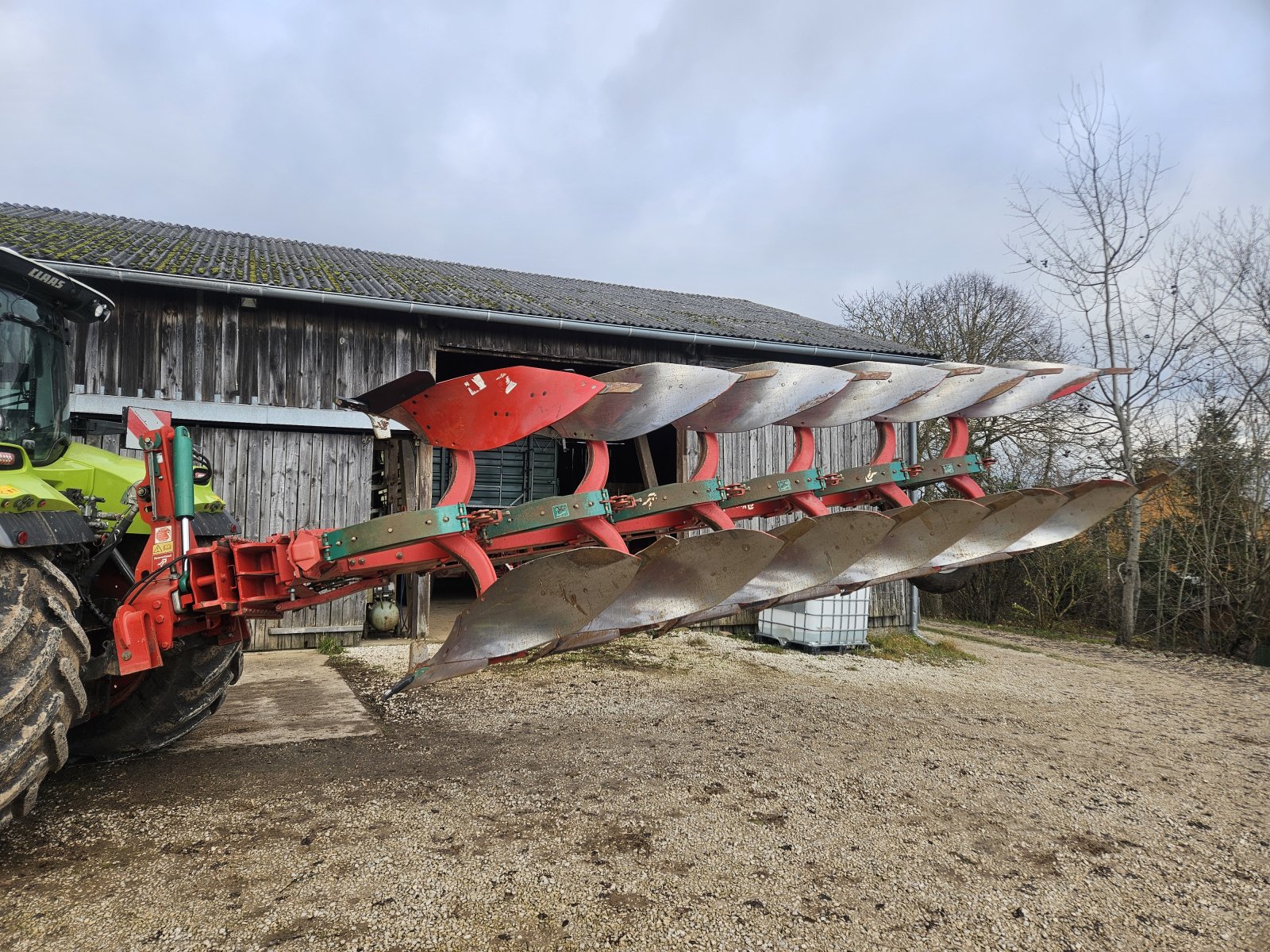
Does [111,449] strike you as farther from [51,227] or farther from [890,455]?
[890,455]

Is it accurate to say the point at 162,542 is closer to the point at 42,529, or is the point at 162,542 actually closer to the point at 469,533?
the point at 42,529

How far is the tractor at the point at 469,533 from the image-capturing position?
2.40 metres

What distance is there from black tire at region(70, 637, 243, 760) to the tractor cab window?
1049mm

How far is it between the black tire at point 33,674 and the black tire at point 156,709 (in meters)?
1.02

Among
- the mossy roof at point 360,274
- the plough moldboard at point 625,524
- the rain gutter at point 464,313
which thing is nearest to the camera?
the plough moldboard at point 625,524

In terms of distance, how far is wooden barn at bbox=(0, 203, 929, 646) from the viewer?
6.26 m

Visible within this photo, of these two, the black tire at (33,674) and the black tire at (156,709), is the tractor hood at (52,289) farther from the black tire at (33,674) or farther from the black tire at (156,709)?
the black tire at (156,709)

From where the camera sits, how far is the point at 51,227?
759 centimetres

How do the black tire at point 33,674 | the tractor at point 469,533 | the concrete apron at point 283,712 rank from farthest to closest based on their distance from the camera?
the concrete apron at point 283,712, the tractor at point 469,533, the black tire at point 33,674

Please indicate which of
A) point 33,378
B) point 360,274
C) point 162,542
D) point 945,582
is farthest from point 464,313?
point 945,582

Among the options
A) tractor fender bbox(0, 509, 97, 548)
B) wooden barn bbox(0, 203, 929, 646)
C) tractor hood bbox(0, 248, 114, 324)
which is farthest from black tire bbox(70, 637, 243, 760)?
wooden barn bbox(0, 203, 929, 646)

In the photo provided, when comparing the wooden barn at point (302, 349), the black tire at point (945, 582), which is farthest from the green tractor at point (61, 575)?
the black tire at point (945, 582)

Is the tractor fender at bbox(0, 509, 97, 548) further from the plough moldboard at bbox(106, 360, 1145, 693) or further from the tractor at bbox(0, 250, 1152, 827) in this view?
the plough moldboard at bbox(106, 360, 1145, 693)

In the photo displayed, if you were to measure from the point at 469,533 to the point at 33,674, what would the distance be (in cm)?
131
